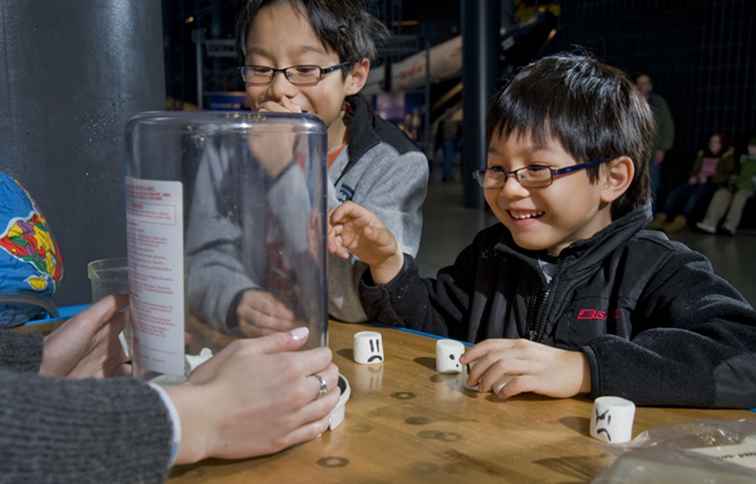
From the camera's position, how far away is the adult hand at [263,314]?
0.89 m

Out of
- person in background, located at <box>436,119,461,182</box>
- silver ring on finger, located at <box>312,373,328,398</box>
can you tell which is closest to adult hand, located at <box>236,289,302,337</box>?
silver ring on finger, located at <box>312,373,328,398</box>

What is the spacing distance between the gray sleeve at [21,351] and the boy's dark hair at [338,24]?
1.09 meters

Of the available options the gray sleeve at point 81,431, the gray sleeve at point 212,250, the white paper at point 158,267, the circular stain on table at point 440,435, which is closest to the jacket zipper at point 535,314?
the circular stain on table at point 440,435

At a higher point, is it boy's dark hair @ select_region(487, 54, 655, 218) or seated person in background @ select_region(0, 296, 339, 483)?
boy's dark hair @ select_region(487, 54, 655, 218)

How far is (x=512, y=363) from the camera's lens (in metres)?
1.01

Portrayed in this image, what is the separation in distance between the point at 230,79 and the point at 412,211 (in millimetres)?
10737

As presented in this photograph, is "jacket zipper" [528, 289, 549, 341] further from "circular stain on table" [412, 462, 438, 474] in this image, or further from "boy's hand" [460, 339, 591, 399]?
"circular stain on table" [412, 462, 438, 474]

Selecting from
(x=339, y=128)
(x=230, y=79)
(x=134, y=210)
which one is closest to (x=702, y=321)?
(x=134, y=210)

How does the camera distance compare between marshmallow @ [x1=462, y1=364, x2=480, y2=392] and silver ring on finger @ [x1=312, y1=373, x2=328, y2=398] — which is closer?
silver ring on finger @ [x1=312, y1=373, x2=328, y2=398]

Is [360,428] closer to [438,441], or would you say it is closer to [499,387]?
[438,441]

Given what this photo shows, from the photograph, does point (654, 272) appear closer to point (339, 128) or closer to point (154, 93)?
point (339, 128)

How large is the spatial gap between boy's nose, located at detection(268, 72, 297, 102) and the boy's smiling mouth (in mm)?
631

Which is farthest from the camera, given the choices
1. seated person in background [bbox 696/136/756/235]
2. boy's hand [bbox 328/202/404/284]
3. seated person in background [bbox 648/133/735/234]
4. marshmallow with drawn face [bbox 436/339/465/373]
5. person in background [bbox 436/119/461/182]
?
person in background [bbox 436/119/461/182]

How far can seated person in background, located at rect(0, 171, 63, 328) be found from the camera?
1486 mm
